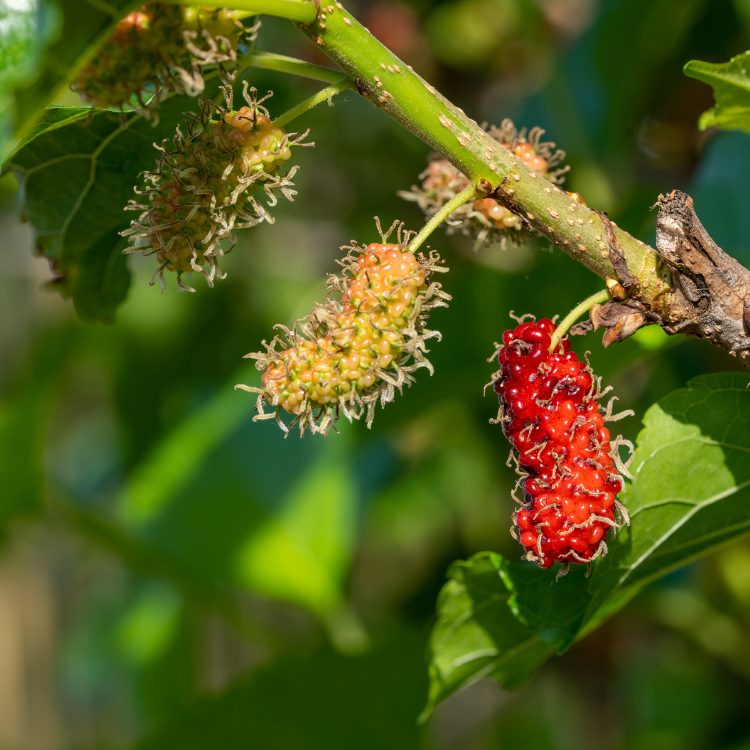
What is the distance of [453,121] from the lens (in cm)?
67

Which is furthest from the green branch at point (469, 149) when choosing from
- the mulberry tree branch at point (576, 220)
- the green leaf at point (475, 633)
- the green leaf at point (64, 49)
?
the green leaf at point (475, 633)

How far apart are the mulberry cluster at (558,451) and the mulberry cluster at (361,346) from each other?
91mm

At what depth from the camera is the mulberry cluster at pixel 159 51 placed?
607 mm

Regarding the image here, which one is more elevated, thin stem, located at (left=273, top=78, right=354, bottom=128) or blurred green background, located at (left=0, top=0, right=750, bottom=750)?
thin stem, located at (left=273, top=78, right=354, bottom=128)

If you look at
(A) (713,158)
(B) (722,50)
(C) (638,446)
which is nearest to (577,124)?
(B) (722,50)

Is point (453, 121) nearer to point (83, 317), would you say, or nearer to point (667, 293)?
point (667, 293)

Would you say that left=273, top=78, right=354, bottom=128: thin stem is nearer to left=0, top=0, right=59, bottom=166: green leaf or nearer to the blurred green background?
left=0, top=0, right=59, bottom=166: green leaf

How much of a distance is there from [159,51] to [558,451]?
1.52 feet

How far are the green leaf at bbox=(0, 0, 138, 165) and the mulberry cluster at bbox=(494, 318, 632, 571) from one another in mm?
414

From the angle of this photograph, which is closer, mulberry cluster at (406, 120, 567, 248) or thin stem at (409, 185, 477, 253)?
thin stem at (409, 185, 477, 253)

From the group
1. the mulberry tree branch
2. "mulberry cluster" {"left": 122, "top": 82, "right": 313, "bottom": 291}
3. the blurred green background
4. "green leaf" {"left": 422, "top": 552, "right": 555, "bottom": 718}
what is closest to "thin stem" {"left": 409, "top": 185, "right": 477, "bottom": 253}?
the mulberry tree branch

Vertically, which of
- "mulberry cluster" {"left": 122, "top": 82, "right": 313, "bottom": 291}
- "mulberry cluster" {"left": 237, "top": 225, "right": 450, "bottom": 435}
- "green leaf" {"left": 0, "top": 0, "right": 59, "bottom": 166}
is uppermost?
"green leaf" {"left": 0, "top": 0, "right": 59, "bottom": 166}

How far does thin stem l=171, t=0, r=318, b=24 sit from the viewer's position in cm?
58

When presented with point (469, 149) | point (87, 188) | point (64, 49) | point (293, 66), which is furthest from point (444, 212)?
point (87, 188)
